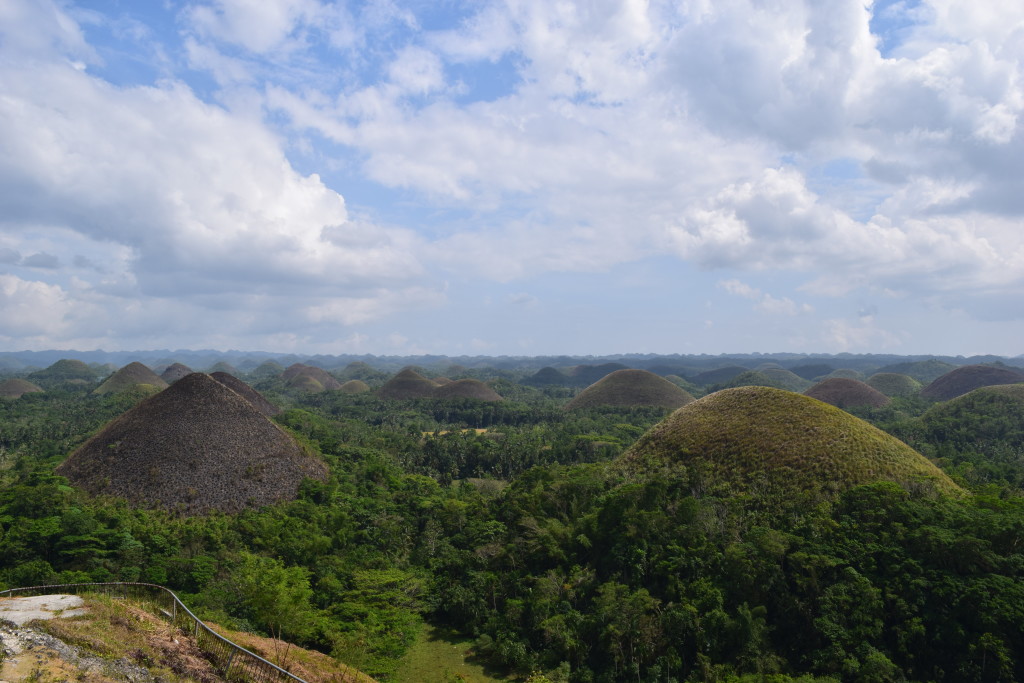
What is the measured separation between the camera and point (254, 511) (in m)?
29.8

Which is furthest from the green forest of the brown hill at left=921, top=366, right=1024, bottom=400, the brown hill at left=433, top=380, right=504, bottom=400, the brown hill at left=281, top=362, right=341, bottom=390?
the brown hill at left=281, top=362, right=341, bottom=390

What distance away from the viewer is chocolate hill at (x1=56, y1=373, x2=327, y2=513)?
3027cm

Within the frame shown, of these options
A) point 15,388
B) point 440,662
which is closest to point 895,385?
point 440,662

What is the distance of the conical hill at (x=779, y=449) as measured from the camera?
89.9 feet

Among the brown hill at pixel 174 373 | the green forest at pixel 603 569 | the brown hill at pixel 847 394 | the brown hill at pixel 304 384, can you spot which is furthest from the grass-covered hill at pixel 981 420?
the brown hill at pixel 174 373

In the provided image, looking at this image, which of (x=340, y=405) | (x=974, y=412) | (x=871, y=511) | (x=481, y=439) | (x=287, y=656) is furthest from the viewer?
(x=340, y=405)

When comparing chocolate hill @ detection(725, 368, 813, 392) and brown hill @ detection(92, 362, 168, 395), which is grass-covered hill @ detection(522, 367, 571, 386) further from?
brown hill @ detection(92, 362, 168, 395)

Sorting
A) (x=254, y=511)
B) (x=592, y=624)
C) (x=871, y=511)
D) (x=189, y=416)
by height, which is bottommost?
(x=592, y=624)

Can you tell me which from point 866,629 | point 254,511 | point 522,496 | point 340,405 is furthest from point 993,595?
point 340,405

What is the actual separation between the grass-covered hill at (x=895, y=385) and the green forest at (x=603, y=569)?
9956 cm

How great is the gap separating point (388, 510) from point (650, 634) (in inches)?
702

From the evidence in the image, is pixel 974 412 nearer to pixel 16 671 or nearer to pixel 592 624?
pixel 592 624

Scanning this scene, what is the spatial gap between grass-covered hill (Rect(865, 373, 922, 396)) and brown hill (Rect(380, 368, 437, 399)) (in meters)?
99.3

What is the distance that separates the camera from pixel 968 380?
10081cm
